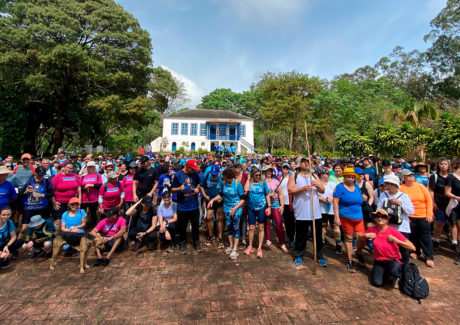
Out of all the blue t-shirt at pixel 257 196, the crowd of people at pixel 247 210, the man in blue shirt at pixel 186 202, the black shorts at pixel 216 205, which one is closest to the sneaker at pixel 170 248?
the crowd of people at pixel 247 210

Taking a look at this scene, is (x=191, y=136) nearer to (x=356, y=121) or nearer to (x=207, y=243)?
(x=356, y=121)

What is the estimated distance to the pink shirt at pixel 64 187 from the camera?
473 centimetres

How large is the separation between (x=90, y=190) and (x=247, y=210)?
145 inches

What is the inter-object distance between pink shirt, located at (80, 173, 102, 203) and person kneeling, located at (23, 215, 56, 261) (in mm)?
881

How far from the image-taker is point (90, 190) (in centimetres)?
524

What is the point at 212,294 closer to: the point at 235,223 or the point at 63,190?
the point at 235,223

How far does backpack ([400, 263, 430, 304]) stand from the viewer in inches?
120

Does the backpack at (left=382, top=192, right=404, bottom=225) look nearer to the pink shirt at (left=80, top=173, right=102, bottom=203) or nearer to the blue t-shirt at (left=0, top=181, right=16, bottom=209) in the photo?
the pink shirt at (left=80, top=173, right=102, bottom=203)

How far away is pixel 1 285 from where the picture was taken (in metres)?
3.39

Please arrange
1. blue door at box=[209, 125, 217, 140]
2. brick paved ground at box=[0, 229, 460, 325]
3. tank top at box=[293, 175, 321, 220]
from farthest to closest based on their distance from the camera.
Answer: blue door at box=[209, 125, 217, 140]
tank top at box=[293, 175, 321, 220]
brick paved ground at box=[0, 229, 460, 325]

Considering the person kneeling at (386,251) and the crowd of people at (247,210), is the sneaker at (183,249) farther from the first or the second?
the person kneeling at (386,251)

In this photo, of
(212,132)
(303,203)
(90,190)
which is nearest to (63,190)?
(90,190)

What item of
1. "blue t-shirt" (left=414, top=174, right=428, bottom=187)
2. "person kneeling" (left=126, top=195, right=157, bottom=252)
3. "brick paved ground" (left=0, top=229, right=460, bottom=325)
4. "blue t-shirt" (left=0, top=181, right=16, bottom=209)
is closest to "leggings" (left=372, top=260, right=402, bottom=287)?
"brick paved ground" (left=0, top=229, right=460, bottom=325)

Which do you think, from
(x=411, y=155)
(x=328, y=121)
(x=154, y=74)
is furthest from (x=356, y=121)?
(x=154, y=74)
